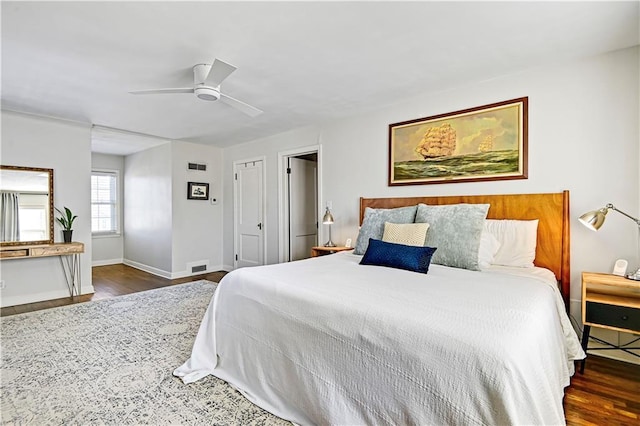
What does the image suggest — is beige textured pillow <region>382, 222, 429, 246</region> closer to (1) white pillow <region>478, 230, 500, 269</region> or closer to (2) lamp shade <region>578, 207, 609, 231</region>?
(1) white pillow <region>478, 230, 500, 269</region>

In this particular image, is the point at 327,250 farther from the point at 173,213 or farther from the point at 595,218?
the point at 173,213

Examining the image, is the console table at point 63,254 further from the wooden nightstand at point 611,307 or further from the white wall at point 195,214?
the wooden nightstand at point 611,307

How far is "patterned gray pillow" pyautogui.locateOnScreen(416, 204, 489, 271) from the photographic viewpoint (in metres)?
2.46

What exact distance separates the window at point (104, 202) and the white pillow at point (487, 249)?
7.19 metres

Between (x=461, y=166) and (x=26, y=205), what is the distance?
523cm

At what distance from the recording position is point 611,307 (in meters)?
2.14

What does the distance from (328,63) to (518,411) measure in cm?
257

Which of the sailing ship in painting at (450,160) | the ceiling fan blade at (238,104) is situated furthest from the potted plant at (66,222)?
the sailing ship in painting at (450,160)

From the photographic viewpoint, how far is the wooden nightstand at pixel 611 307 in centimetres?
209

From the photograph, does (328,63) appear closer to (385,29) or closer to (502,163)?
(385,29)

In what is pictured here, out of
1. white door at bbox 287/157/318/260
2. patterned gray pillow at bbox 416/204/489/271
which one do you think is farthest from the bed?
white door at bbox 287/157/318/260

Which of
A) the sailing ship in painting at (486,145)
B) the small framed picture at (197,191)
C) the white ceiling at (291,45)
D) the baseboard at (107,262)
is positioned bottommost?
the baseboard at (107,262)

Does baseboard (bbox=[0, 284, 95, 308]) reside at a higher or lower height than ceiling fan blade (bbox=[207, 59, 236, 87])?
lower

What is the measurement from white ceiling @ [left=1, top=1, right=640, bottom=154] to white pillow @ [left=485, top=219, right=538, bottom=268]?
137 centimetres
